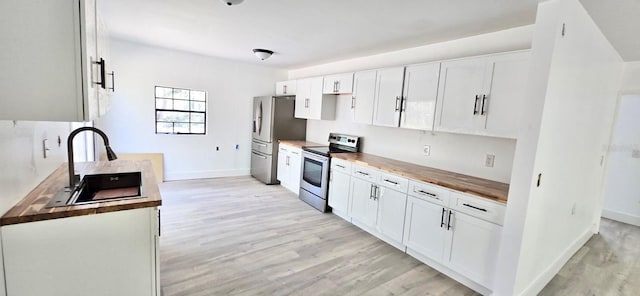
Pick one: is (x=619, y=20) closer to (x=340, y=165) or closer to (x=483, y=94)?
(x=483, y=94)

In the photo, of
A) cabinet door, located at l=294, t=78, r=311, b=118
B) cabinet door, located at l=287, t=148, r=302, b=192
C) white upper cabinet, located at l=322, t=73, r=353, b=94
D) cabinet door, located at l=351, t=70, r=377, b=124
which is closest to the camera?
cabinet door, located at l=351, t=70, r=377, b=124

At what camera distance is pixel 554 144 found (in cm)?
223

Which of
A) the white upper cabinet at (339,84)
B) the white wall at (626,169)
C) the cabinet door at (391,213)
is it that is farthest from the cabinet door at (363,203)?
the white wall at (626,169)

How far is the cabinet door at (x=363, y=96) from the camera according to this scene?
3.74 metres

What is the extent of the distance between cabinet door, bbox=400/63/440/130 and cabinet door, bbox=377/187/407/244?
803 mm

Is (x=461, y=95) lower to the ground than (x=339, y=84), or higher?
lower

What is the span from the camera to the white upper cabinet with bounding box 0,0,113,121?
1.14 m

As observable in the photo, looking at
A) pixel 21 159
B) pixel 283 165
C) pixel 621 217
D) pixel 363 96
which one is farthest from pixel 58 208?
pixel 621 217

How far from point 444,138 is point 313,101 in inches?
92.0

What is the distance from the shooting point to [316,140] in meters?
5.54

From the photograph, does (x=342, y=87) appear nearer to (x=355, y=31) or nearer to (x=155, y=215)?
(x=355, y=31)

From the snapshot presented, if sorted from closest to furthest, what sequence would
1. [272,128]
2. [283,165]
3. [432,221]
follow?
[432,221] → [283,165] → [272,128]

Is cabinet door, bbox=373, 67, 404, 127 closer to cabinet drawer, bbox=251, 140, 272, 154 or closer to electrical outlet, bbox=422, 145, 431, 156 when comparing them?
electrical outlet, bbox=422, 145, 431, 156

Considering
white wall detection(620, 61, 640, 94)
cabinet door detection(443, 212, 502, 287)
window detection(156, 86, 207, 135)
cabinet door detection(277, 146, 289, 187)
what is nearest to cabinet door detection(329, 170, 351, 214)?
cabinet door detection(277, 146, 289, 187)
